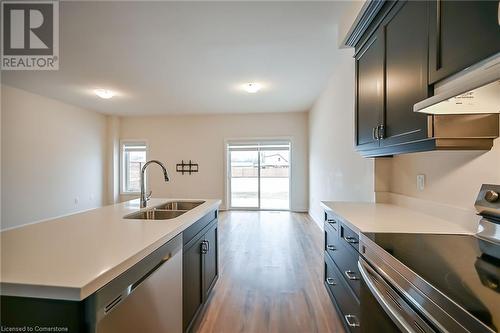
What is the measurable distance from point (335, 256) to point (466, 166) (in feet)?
3.54

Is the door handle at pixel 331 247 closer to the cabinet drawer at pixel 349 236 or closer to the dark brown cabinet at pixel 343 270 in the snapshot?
the dark brown cabinet at pixel 343 270

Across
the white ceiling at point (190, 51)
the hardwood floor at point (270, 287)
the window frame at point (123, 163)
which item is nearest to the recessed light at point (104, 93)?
the white ceiling at point (190, 51)

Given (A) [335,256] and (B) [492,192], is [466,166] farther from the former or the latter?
(A) [335,256]

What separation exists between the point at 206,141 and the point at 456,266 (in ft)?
20.8

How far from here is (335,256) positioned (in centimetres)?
193

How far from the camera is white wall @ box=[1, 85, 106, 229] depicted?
171 inches

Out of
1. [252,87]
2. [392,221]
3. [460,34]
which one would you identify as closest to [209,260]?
[392,221]

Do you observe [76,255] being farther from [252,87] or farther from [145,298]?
[252,87]

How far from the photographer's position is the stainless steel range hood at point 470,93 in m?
0.79

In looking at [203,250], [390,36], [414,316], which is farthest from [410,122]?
[203,250]

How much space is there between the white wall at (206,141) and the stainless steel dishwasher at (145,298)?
5267mm

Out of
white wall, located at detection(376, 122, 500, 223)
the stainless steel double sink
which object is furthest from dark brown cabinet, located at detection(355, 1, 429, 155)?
the stainless steel double sink

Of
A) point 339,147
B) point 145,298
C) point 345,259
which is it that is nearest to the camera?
point 145,298

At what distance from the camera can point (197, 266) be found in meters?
1.81
